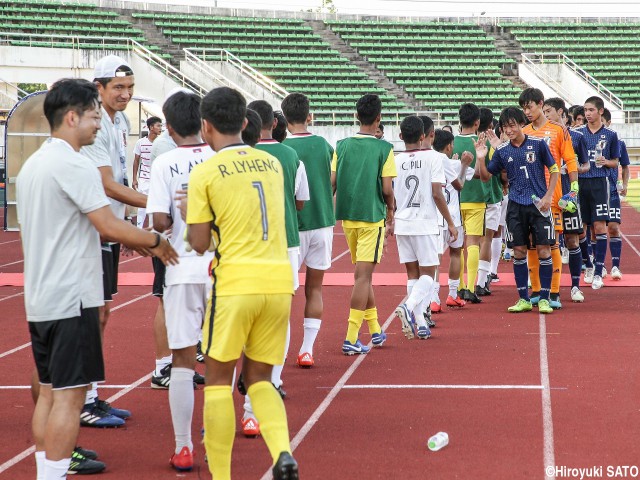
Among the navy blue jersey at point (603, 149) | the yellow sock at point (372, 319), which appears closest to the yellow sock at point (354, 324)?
the yellow sock at point (372, 319)

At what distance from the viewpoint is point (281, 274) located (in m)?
4.85

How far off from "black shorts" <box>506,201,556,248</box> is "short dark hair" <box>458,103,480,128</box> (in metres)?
1.03

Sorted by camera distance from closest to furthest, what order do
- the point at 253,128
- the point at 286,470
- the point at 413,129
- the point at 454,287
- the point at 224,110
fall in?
the point at 286,470, the point at 224,110, the point at 253,128, the point at 413,129, the point at 454,287

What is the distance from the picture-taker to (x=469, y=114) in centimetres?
1112

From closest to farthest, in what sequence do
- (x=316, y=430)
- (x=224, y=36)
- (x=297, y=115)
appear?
1. (x=316, y=430)
2. (x=297, y=115)
3. (x=224, y=36)

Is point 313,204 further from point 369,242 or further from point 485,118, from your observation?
point 485,118

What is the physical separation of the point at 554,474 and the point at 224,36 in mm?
36469

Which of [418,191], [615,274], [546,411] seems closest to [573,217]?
[615,274]

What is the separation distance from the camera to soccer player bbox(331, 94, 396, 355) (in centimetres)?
862

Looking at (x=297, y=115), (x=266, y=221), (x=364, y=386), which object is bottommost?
(x=364, y=386)

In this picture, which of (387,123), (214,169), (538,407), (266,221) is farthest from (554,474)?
(387,123)

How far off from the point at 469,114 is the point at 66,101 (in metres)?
6.89

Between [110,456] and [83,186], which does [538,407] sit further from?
[83,186]

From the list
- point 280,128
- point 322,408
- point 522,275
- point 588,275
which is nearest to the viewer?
point 322,408
